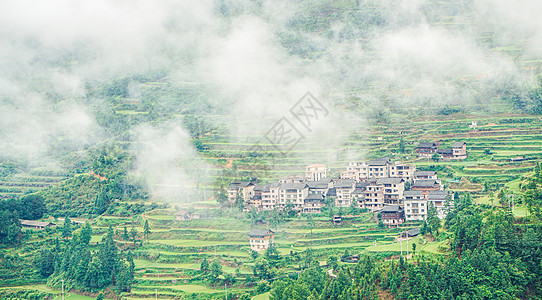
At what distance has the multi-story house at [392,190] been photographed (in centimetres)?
2984

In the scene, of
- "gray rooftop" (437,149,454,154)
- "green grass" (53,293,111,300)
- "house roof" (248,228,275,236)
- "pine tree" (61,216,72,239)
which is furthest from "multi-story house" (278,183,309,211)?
"pine tree" (61,216,72,239)

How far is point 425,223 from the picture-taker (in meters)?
26.1

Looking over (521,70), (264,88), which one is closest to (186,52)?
(264,88)

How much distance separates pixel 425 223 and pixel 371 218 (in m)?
3.38

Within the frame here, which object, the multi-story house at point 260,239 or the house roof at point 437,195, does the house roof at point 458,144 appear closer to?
the house roof at point 437,195

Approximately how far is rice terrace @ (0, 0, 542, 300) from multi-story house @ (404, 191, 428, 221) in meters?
0.08

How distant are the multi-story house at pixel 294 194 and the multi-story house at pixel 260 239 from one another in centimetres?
338

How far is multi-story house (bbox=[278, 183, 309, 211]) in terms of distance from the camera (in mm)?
30750

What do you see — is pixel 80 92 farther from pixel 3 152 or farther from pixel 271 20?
pixel 271 20

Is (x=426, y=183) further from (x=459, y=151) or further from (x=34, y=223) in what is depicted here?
(x=34, y=223)

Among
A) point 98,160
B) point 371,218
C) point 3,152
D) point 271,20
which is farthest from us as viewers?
point 271,20

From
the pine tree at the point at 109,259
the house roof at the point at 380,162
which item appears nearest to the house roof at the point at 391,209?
the house roof at the point at 380,162

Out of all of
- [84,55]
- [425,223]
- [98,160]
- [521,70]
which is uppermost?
[84,55]

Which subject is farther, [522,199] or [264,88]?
[264,88]
